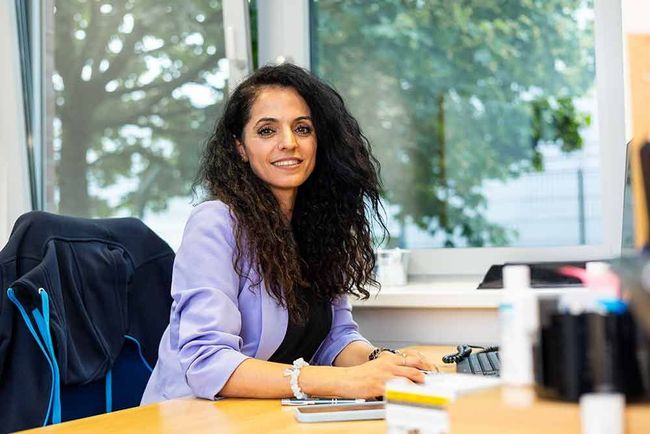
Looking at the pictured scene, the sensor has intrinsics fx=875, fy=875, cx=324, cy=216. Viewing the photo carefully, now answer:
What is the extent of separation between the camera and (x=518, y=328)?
34.6 inches

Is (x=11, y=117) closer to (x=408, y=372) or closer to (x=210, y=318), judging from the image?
(x=210, y=318)

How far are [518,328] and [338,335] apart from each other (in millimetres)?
1153

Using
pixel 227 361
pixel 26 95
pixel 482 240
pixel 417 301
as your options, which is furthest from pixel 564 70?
pixel 26 95

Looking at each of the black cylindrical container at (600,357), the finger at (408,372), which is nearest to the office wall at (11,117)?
the finger at (408,372)

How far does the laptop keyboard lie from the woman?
0.37 feet

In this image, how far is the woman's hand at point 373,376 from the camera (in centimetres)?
144

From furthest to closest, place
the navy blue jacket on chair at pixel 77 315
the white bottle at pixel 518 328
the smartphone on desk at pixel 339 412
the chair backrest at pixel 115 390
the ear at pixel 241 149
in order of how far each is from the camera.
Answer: the ear at pixel 241 149 < the chair backrest at pixel 115 390 < the navy blue jacket on chair at pixel 77 315 < the smartphone on desk at pixel 339 412 < the white bottle at pixel 518 328

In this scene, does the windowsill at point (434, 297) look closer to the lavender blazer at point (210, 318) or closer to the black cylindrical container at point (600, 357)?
the lavender blazer at point (210, 318)

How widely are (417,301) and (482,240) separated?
0.41 m

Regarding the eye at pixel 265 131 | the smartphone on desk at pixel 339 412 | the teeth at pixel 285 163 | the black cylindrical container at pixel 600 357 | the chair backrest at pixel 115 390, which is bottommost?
the chair backrest at pixel 115 390

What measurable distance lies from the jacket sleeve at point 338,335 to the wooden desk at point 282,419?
0.28 metres

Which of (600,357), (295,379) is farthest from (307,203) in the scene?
(600,357)

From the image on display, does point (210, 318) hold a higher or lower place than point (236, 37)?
lower

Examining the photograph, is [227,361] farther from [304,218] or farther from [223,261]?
[304,218]
